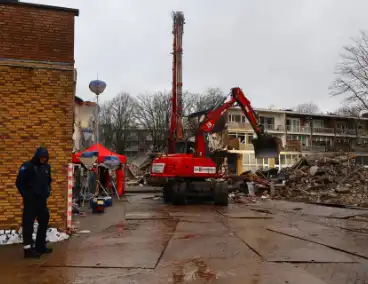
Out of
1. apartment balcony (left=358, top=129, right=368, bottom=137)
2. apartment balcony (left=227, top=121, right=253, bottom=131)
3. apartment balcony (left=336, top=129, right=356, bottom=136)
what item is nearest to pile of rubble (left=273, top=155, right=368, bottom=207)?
apartment balcony (left=227, top=121, right=253, bottom=131)

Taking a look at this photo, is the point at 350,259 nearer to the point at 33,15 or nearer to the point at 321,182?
the point at 33,15

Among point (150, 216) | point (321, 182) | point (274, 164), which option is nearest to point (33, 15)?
point (150, 216)

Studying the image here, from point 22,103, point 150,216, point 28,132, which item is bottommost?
point 150,216

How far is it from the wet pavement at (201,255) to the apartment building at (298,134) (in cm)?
3709

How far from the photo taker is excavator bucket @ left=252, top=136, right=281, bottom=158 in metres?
17.4

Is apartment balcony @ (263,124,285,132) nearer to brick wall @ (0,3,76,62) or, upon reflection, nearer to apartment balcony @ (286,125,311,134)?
apartment balcony @ (286,125,311,134)

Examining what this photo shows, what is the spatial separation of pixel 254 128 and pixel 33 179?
504 inches

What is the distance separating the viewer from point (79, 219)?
1112 cm

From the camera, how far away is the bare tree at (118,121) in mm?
60219

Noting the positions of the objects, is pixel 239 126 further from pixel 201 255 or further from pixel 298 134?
pixel 201 255

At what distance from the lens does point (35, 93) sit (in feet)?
25.1

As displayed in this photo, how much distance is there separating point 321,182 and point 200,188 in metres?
8.63

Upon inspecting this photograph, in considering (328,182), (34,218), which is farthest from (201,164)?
(34,218)

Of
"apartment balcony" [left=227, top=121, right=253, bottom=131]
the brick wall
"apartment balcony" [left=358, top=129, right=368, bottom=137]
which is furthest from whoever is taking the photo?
A: "apartment balcony" [left=358, top=129, right=368, bottom=137]
